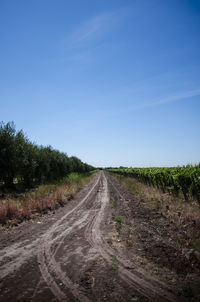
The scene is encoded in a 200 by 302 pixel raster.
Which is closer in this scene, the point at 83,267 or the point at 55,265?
the point at 83,267

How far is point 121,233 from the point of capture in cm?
671

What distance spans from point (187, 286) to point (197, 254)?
137cm

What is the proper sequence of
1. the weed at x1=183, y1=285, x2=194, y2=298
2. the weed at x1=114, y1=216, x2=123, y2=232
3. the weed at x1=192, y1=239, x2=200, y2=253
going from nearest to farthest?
the weed at x1=183, y1=285, x2=194, y2=298 < the weed at x1=192, y1=239, x2=200, y2=253 < the weed at x1=114, y1=216, x2=123, y2=232

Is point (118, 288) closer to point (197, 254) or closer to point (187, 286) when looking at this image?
point (187, 286)

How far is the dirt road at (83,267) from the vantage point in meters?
3.28

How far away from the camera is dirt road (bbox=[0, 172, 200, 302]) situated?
328 centimetres

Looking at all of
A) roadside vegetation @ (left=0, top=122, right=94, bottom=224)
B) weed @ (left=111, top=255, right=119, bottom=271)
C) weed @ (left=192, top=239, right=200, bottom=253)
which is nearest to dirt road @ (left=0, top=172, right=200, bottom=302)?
weed @ (left=111, top=255, right=119, bottom=271)

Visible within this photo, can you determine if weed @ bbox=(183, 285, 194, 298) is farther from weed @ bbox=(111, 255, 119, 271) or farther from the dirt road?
weed @ bbox=(111, 255, 119, 271)

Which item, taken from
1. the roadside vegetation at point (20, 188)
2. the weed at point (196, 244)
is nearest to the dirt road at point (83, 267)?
the weed at point (196, 244)

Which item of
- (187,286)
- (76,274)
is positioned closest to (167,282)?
(187,286)

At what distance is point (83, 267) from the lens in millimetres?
4266

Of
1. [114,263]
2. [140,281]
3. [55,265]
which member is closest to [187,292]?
[140,281]

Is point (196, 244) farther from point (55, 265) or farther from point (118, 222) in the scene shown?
point (55, 265)

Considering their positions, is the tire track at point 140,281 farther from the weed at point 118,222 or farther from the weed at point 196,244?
the weed at point 196,244
